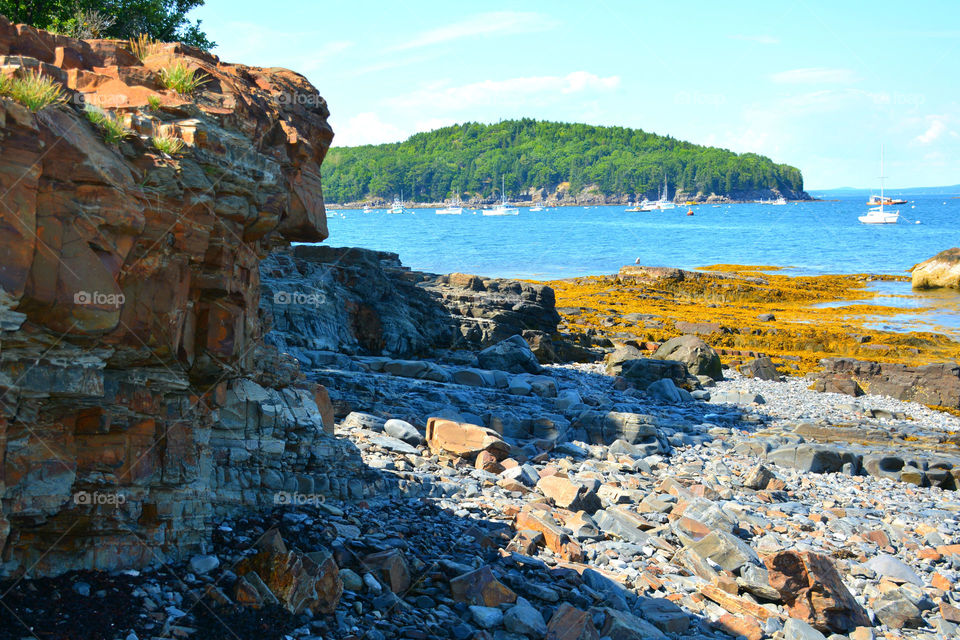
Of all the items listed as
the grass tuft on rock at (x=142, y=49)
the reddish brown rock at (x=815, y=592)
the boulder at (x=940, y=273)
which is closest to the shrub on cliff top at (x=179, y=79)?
the grass tuft on rock at (x=142, y=49)

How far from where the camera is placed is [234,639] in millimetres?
7488

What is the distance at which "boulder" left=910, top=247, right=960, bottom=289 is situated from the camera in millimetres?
54938

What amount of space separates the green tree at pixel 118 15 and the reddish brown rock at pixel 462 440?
11.4 meters

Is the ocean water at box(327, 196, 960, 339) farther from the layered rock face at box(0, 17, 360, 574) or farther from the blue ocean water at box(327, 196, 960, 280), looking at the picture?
the layered rock face at box(0, 17, 360, 574)

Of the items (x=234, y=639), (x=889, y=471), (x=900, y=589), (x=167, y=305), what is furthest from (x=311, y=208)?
(x=889, y=471)

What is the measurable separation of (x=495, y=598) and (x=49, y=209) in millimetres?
6469

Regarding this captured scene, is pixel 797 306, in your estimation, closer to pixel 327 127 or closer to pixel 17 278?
pixel 327 127

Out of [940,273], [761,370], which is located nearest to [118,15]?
[761,370]

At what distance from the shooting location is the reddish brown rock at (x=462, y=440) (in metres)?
15.9

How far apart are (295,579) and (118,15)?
1942cm

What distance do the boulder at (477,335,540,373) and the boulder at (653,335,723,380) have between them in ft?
20.8

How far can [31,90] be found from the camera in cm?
654

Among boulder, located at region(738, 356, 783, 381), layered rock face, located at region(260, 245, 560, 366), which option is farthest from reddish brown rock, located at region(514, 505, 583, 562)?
boulder, located at region(738, 356, 783, 381)

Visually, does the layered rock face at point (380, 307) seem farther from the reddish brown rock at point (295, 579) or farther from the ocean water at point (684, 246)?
the ocean water at point (684, 246)
